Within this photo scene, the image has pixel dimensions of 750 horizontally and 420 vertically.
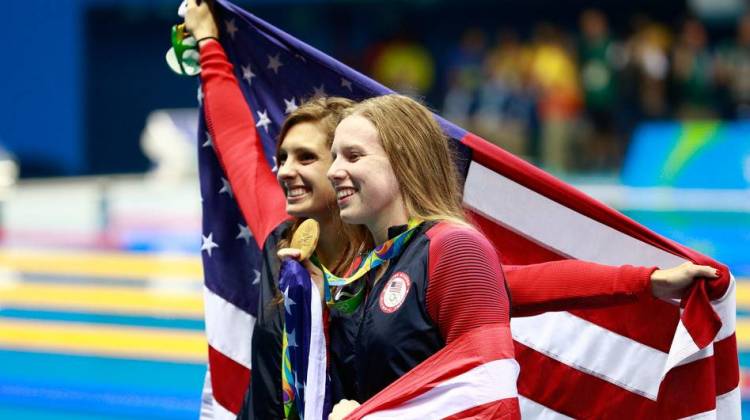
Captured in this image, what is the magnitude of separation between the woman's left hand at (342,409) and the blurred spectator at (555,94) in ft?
50.7

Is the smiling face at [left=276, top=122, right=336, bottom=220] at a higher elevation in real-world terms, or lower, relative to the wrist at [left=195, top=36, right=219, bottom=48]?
lower

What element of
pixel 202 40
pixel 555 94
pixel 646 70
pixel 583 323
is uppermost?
pixel 646 70

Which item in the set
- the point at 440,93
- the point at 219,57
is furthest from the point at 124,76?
the point at 219,57

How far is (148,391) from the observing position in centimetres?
705

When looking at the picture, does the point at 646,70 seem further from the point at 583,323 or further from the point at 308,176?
the point at 308,176

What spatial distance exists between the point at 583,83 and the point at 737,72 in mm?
2294

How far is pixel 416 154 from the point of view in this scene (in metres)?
2.78

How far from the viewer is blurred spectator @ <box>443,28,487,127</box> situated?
19297mm

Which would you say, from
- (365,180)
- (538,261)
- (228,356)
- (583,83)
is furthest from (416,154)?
(583,83)

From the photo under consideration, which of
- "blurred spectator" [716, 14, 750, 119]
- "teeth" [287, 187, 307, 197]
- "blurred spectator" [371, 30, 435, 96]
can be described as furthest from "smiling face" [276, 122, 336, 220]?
"blurred spectator" [371, 30, 435, 96]

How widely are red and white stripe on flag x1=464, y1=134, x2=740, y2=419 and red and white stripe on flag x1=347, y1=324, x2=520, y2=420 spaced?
0.75 meters

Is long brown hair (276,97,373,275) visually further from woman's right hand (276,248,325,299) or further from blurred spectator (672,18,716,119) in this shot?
blurred spectator (672,18,716,119)

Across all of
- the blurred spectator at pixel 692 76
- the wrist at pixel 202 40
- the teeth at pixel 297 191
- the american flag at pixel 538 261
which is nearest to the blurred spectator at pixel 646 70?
the blurred spectator at pixel 692 76

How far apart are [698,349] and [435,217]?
81cm
